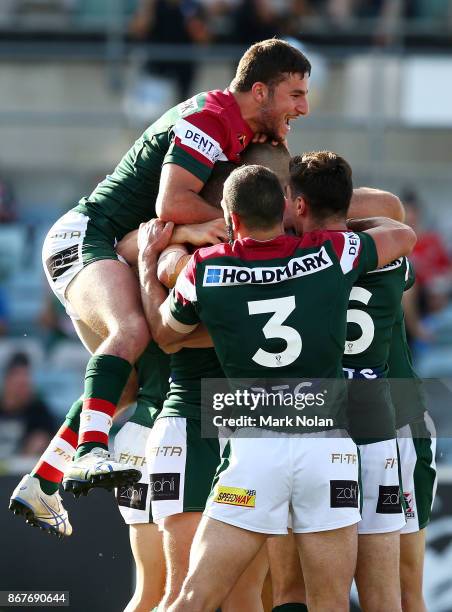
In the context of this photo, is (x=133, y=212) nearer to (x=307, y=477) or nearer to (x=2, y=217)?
(x=307, y=477)

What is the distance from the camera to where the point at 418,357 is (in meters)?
11.2

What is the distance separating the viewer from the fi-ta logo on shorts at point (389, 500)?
199 inches

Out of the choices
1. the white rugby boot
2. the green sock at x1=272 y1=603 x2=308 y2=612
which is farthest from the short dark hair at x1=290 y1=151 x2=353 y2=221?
the white rugby boot

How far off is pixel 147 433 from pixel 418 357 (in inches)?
232

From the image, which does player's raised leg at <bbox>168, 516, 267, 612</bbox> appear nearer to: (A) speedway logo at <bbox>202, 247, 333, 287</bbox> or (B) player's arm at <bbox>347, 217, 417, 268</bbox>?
(A) speedway logo at <bbox>202, 247, 333, 287</bbox>

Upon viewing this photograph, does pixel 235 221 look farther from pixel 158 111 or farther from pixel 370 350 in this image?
pixel 158 111

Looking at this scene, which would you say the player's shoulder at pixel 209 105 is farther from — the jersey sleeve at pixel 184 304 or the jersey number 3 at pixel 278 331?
the jersey number 3 at pixel 278 331

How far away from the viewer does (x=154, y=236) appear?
5.27 meters

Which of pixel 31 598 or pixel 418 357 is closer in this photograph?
pixel 31 598

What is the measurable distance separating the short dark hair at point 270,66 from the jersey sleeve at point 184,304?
3.51ft

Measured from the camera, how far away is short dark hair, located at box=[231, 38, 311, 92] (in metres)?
5.38

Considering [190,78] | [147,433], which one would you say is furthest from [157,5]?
[147,433]

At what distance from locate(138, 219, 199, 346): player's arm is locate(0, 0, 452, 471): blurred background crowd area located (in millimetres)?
5630

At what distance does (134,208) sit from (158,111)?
265 inches
